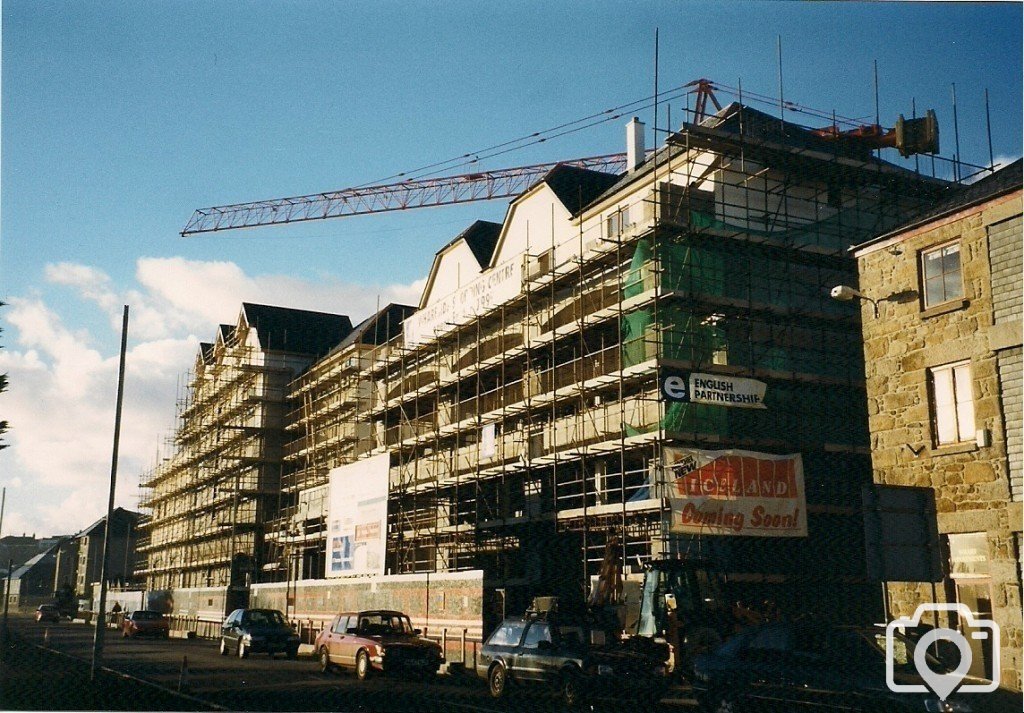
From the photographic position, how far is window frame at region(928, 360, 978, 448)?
65.4 ft

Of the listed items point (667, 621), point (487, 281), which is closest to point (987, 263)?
point (667, 621)

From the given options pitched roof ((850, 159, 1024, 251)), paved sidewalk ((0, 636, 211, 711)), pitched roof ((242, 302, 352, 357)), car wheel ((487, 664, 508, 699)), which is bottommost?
paved sidewalk ((0, 636, 211, 711))

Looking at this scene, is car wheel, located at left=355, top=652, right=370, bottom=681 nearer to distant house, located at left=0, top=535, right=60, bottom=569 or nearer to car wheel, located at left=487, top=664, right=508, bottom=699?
car wheel, located at left=487, top=664, right=508, bottom=699

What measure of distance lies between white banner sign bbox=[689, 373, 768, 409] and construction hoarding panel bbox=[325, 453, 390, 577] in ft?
43.1

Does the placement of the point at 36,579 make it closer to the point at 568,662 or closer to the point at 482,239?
the point at 482,239

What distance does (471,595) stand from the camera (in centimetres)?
3019

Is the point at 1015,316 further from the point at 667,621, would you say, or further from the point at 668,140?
the point at 668,140

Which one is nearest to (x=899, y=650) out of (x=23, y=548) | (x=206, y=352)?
(x=206, y=352)

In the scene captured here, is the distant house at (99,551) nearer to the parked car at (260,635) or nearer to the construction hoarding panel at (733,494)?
the parked car at (260,635)

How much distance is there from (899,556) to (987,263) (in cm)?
637

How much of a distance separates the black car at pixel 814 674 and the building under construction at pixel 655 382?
12639 mm

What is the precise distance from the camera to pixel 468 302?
136 feet

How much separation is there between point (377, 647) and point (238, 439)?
49.0 meters

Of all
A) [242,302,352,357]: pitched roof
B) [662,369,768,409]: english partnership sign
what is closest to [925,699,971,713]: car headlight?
[662,369,768,409]: english partnership sign
